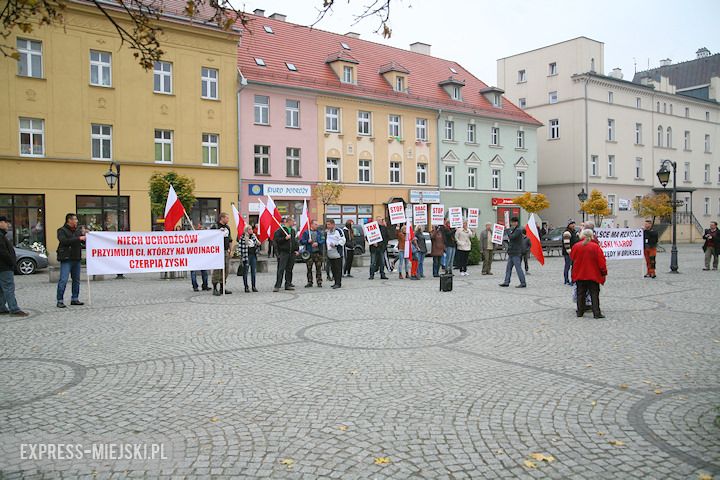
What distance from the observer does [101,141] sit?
30.0 m

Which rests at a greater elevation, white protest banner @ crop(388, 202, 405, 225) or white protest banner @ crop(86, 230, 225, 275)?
white protest banner @ crop(388, 202, 405, 225)

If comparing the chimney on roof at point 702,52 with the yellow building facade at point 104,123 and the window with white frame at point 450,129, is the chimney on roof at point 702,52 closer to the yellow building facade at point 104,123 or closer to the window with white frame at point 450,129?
the window with white frame at point 450,129

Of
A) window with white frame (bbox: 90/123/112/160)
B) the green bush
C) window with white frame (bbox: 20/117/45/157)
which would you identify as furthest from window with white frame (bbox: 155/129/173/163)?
the green bush

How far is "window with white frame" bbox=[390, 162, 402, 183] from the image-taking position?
41.4 meters

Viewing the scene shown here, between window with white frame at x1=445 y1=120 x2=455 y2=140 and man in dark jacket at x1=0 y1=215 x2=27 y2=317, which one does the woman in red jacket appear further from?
window with white frame at x1=445 y1=120 x2=455 y2=140

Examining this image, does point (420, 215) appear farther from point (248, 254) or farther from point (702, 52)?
point (702, 52)

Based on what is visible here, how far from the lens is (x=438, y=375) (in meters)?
6.81

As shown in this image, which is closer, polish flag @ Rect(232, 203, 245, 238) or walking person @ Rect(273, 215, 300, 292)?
walking person @ Rect(273, 215, 300, 292)

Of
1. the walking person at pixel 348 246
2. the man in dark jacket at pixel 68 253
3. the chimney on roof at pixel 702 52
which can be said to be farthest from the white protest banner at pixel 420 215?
the chimney on roof at pixel 702 52

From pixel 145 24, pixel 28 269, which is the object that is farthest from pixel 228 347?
pixel 28 269

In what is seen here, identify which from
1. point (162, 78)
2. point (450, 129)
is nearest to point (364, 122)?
point (450, 129)

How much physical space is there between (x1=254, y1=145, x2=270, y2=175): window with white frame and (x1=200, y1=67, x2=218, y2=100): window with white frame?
377cm

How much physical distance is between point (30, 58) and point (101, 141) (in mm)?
4722

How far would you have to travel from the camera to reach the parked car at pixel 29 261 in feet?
74.0
